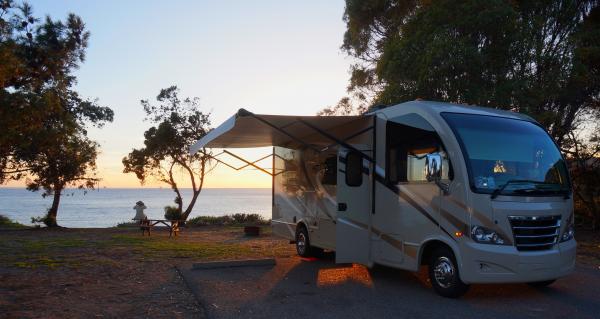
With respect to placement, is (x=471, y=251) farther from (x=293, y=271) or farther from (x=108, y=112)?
(x=108, y=112)

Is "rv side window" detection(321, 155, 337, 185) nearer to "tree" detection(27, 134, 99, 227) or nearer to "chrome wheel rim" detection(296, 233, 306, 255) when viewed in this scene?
"chrome wheel rim" detection(296, 233, 306, 255)

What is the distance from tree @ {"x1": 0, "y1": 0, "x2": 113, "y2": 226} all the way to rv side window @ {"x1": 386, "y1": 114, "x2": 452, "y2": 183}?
761 centimetres

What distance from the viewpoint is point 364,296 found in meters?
7.92

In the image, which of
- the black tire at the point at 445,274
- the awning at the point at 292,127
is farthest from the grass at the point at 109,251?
the black tire at the point at 445,274

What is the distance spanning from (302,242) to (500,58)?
8076 millimetres

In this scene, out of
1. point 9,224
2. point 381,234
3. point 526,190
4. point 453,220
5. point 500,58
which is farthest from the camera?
point 9,224

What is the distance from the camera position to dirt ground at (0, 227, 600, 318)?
23.1ft

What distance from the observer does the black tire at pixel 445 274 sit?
7.46 meters

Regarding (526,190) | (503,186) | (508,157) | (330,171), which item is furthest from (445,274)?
(330,171)

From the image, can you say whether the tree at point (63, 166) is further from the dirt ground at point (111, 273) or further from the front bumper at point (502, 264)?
the front bumper at point (502, 264)

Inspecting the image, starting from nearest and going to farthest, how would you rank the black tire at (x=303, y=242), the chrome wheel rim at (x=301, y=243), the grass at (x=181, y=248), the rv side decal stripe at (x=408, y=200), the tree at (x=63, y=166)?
the rv side decal stripe at (x=408, y=200), the black tire at (x=303, y=242), the chrome wheel rim at (x=301, y=243), the grass at (x=181, y=248), the tree at (x=63, y=166)

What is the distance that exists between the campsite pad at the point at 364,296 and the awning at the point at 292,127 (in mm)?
2339

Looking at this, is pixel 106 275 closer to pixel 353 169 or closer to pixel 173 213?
pixel 353 169

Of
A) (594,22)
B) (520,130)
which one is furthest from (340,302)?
(594,22)
